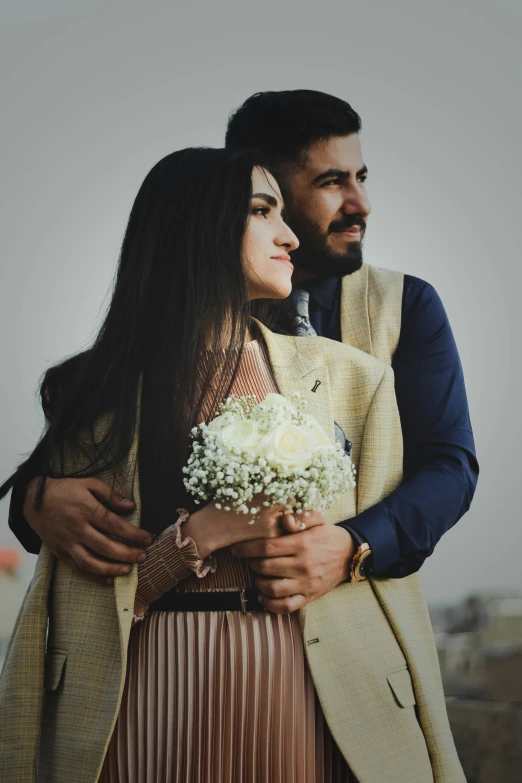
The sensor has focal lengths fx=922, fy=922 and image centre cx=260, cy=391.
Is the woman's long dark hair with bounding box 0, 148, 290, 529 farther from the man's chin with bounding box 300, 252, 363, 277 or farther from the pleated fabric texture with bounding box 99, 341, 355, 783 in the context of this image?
the man's chin with bounding box 300, 252, 363, 277

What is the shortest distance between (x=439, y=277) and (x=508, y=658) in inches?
54.4

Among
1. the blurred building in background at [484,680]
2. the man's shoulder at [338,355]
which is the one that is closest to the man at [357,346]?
the man's shoulder at [338,355]

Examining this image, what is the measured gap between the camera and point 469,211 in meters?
3.34

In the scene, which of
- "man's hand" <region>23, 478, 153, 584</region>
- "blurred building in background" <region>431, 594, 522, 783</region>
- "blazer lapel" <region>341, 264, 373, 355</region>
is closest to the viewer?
"man's hand" <region>23, 478, 153, 584</region>

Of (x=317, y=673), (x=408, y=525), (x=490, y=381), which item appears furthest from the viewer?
(x=490, y=381)

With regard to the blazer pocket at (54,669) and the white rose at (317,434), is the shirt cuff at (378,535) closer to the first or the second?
the white rose at (317,434)

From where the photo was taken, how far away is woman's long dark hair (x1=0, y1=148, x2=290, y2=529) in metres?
2.41

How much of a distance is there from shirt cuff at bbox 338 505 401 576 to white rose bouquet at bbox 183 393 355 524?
14 cm

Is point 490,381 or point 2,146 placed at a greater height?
point 2,146

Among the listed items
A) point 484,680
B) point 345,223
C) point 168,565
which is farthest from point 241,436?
point 484,680

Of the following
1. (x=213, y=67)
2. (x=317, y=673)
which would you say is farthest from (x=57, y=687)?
(x=213, y=67)

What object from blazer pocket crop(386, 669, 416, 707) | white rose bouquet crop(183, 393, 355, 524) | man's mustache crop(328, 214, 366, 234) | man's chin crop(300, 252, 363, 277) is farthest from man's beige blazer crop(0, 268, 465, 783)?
man's mustache crop(328, 214, 366, 234)

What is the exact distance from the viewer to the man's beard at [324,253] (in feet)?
9.61

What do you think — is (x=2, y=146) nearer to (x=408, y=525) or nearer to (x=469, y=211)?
(x=469, y=211)
